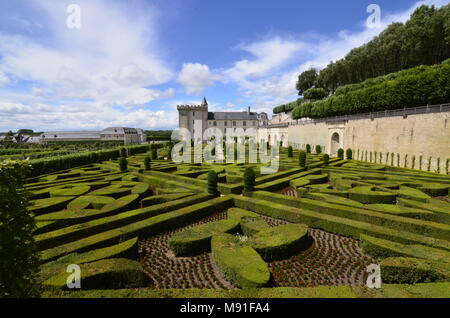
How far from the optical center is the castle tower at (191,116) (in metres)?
76.9

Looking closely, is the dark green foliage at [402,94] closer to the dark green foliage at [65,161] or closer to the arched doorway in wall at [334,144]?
the arched doorway in wall at [334,144]

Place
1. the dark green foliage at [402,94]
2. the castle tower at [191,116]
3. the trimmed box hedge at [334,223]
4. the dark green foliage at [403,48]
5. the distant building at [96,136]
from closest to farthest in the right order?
the trimmed box hedge at [334,223]
the dark green foliage at [402,94]
the dark green foliage at [403,48]
the castle tower at [191,116]
the distant building at [96,136]

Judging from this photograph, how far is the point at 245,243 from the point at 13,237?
18.3 feet

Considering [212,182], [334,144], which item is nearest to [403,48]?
[334,144]

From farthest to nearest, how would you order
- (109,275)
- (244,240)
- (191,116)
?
(191,116) → (244,240) → (109,275)

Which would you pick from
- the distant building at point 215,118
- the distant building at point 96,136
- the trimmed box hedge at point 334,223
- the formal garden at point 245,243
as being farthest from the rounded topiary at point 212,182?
the distant building at point 96,136

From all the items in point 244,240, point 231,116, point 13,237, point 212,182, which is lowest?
point 244,240

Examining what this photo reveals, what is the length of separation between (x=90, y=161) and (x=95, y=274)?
25.3 m

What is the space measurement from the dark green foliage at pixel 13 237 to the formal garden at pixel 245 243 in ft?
0.95

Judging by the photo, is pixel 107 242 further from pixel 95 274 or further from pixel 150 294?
pixel 150 294

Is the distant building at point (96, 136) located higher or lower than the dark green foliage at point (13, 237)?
higher

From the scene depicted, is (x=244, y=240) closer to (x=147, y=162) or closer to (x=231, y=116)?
(x=147, y=162)

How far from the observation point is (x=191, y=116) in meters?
78.3
